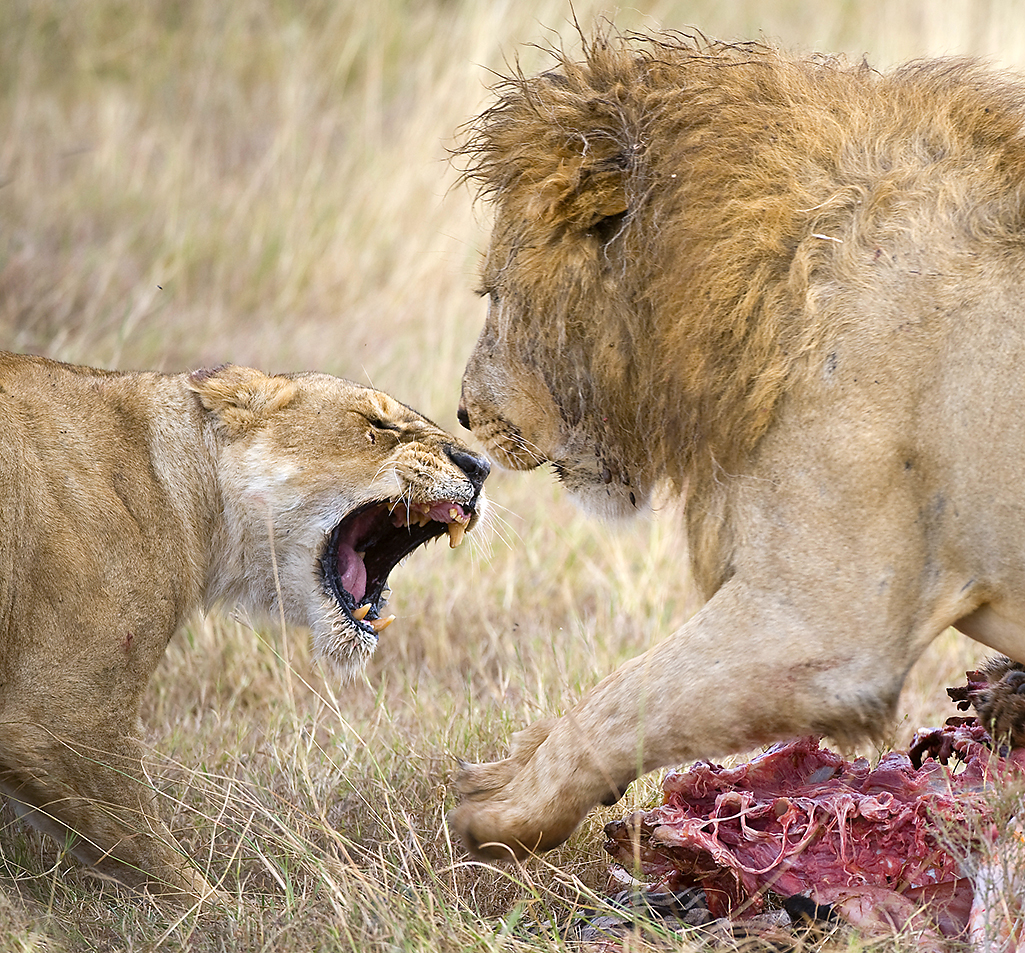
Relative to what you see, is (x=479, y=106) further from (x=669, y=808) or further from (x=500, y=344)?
(x=669, y=808)

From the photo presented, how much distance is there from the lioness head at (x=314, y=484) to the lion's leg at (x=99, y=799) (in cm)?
51

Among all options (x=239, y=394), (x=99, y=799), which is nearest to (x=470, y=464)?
(x=239, y=394)

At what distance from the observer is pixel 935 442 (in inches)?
77.8

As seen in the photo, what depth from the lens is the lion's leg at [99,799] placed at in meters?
2.39

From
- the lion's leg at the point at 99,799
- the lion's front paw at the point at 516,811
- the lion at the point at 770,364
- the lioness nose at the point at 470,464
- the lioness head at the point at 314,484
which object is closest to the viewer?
the lion at the point at 770,364

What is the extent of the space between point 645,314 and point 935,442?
1.94ft

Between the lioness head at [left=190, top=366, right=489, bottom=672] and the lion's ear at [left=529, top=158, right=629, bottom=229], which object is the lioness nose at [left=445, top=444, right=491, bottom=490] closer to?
the lioness head at [left=190, top=366, right=489, bottom=672]

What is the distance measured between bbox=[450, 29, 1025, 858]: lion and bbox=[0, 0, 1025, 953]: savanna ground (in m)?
0.46

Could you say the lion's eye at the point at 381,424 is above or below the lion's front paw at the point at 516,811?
above

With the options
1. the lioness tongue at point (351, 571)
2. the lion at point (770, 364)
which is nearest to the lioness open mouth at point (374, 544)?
the lioness tongue at point (351, 571)

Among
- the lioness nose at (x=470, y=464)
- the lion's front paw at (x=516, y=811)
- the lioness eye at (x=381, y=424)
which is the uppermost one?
the lioness eye at (x=381, y=424)

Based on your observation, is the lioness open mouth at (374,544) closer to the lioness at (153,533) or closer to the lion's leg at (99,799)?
the lioness at (153,533)

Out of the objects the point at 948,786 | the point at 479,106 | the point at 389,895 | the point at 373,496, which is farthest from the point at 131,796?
the point at 479,106

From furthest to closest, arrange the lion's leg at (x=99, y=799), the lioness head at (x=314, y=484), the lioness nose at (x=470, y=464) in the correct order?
the lioness nose at (x=470, y=464)
the lioness head at (x=314, y=484)
the lion's leg at (x=99, y=799)
